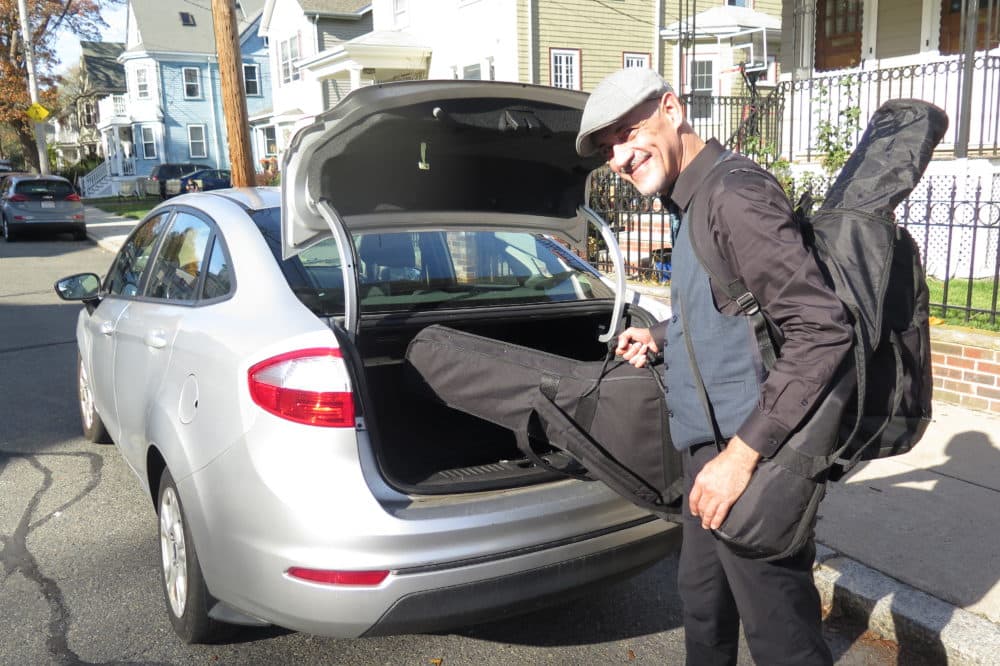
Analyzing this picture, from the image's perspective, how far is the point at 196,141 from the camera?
42406 millimetres

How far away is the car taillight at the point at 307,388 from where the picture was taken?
257 centimetres

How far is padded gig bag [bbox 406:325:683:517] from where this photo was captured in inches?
→ 101

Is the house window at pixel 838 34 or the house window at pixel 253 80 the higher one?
the house window at pixel 253 80

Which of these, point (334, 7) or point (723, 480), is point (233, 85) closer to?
point (723, 480)

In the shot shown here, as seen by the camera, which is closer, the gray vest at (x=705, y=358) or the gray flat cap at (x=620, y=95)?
the gray vest at (x=705, y=358)

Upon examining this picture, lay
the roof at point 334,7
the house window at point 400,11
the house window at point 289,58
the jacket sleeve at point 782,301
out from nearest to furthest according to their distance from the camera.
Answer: the jacket sleeve at point 782,301
the house window at point 400,11
the roof at point 334,7
the house window at point 289,58

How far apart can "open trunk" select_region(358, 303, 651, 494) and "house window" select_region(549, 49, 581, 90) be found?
52.6 feet

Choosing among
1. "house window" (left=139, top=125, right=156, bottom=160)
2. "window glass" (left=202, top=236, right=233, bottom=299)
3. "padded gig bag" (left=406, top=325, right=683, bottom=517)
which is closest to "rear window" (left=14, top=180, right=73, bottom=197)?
"window glass" (left=202, top=236, right=233, bottom=299)

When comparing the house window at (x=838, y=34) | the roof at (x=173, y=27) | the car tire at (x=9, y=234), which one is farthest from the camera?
the roof at (x=173, y=27)

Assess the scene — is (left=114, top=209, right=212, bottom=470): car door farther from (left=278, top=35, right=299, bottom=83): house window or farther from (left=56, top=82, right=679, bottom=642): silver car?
(left=278, top=35, right=299, bottom=83): house window

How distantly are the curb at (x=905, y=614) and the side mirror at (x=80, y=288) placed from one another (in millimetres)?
3830

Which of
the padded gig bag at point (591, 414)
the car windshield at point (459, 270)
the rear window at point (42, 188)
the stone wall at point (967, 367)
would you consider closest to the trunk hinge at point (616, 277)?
the car windshield at point (459, 270)

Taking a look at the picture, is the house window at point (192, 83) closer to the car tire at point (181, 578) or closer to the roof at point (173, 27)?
the roof at point (173, 27)

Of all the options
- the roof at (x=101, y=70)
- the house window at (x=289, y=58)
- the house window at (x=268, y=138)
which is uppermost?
the roof at (x=101, y=70)
